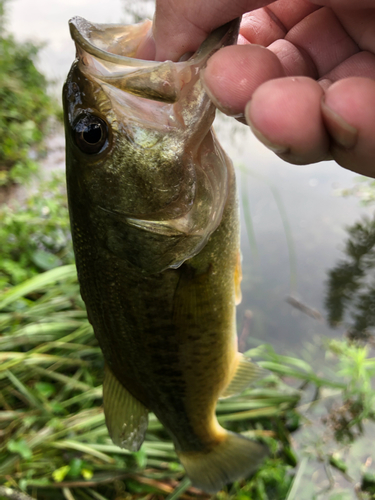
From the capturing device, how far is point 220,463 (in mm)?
A: 1506

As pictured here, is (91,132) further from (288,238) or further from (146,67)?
(288,238)

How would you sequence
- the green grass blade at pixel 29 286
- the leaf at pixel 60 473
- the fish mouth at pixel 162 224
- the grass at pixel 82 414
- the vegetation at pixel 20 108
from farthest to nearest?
the vegetation at pixel 20 108
the green grass blade at pixel 29 286
the grass at pixel 82 414
the leaf at pixel 60 473
the fish mouth at pixel 162 224

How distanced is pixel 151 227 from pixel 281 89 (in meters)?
0.49

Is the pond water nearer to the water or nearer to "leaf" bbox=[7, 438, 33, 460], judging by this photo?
the water

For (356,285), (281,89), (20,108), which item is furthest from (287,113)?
(20,108)

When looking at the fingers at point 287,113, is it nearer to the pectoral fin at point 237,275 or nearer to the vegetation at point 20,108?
the pectoral fin at point 237,275

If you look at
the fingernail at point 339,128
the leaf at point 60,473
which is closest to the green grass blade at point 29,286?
the leaf at point 60,473

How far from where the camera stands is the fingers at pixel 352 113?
0.70m

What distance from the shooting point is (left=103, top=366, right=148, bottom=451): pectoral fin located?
128 centimetres

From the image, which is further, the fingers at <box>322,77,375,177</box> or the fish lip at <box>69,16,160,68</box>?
the fish lip at <box>69,16,160,68</box>

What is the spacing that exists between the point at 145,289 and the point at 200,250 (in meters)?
0.21

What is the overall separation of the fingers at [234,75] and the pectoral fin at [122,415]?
1.03 m

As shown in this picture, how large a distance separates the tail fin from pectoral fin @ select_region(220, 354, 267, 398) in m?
0.24

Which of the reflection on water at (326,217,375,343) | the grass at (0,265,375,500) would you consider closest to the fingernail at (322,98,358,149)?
the grass at (0,265,375,500)
